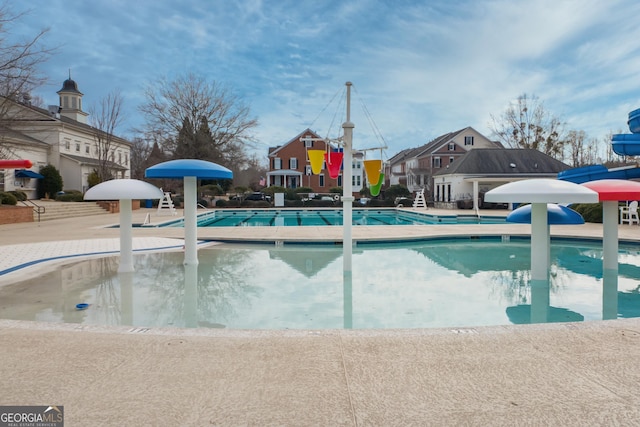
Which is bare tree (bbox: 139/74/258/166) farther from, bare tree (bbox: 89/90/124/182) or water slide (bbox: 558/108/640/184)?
water slide (bbox: 558/108/640/184)

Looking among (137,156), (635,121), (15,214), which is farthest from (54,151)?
(635,121)

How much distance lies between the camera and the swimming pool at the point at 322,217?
24469 mm

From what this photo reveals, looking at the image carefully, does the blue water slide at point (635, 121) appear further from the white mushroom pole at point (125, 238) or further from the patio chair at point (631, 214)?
the white mushroom pole at point (125, 238)

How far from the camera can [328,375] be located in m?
3.24

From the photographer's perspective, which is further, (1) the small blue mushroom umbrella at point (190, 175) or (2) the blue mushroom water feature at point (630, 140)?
(2) the blue mushroom water feature at point (630, 140)

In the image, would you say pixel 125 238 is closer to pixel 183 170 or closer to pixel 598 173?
pixel 183 170

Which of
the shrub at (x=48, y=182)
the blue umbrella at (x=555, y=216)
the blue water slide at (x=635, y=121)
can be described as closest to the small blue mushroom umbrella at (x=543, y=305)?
the blue umbrella at (x=555, y=216)

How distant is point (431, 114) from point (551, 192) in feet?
79.5

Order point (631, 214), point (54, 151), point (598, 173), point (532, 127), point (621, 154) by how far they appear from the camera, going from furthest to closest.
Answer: point (532, 127)
point (54, 151)
point (631, 214)
point (598, 173)
point (621, 154)

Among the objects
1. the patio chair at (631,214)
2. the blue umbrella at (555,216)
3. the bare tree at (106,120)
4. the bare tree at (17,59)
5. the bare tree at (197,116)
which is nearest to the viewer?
the blue umbrella at (555,216)

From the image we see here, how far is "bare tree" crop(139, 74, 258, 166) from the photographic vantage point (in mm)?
34031

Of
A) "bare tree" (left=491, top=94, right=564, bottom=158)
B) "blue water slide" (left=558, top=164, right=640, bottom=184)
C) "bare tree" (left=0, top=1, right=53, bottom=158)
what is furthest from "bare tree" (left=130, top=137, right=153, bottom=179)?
"blue water slide" (left=558, top=164, right=640, bottom=184)

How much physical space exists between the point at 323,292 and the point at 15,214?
64.3 feet

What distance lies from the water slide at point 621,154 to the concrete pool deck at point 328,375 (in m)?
11.6
